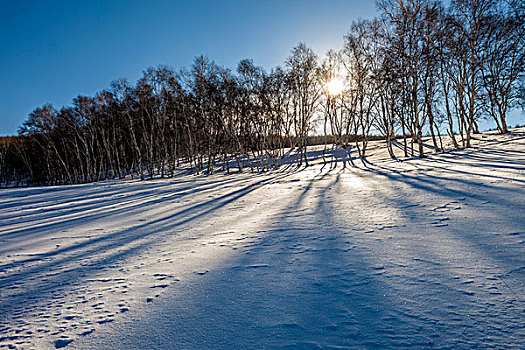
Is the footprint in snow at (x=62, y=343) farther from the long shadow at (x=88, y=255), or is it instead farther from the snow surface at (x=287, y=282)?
the long shadow at (x=88, y=255)

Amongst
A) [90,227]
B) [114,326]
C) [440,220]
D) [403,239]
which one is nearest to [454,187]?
[440,220]

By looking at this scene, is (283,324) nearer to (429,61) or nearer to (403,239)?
(403,239)

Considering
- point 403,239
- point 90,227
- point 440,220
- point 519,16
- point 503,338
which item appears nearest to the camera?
point 503,338

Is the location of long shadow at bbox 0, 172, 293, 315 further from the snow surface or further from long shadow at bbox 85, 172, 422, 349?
long shadow at bbox 85, 172, 422, 349

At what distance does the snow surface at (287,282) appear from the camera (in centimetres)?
178

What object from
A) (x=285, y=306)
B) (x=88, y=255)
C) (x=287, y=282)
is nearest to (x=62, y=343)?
(x=285, y=306)

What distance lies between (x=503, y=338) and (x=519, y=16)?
1884 centimetres

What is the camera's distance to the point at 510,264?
250 centimetres

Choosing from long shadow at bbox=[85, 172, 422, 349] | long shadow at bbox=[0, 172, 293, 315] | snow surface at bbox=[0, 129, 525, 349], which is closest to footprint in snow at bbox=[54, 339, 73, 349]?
snow surface at bbox=[0, 129, 525, 349]

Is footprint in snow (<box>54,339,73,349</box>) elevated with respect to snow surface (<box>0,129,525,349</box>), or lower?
elevated

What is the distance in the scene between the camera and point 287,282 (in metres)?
2.52

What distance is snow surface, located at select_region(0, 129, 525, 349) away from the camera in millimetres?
1784

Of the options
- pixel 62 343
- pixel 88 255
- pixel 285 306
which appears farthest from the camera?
pixel 88 255

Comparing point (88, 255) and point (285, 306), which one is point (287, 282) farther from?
point (88, 255)
